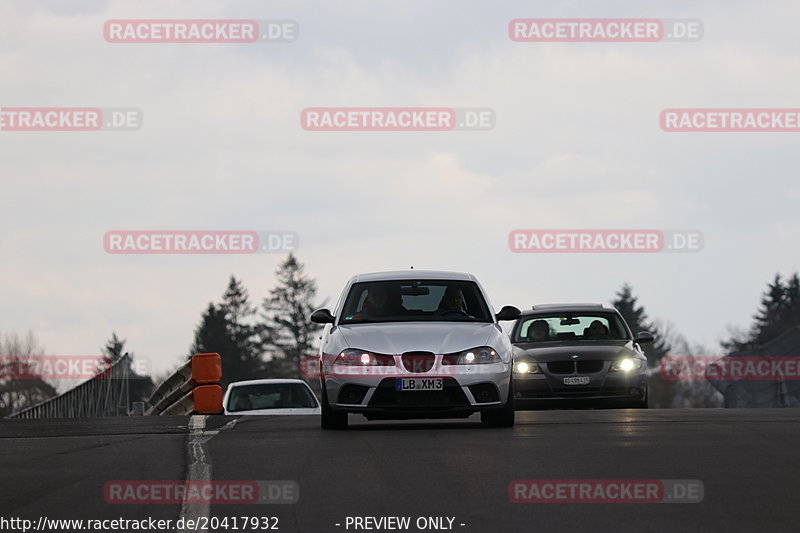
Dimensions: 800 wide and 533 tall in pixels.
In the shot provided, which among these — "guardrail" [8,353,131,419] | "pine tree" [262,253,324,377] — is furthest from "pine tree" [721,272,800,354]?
"guardrail" [8,353,131,419]

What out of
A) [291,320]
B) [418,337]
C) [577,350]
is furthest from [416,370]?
[291,320]

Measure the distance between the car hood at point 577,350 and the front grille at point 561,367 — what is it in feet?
A: 0.22

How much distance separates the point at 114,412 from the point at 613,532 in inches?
881

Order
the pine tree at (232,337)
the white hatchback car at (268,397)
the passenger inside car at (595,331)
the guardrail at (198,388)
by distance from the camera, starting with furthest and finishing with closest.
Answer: the pine tree at (232,337), the white hatchback car at (268,397), the guardrail at (198,388), the passenger inside car at (595,331)

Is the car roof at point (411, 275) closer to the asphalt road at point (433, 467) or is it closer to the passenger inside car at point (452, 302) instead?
the passenger inside car at point (452, 302)

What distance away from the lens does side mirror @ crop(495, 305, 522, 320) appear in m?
15.6

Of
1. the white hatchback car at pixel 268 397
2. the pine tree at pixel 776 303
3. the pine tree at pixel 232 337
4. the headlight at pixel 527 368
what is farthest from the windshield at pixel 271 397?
the pine tree at pixel 776 303

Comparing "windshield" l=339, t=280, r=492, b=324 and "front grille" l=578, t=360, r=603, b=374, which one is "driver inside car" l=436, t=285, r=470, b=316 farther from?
"front grille" l=578, t=360, r=603, b=374

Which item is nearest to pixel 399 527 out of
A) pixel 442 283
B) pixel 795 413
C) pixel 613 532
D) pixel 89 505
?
pixel 613 532

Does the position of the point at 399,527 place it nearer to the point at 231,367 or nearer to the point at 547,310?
the point at 547,310

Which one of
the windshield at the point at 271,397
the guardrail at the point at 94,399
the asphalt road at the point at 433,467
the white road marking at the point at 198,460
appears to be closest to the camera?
the asphalt road at the point at 433,467

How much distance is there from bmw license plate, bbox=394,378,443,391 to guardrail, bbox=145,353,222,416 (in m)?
6.90

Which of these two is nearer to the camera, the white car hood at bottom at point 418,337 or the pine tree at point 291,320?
the white car hood at bottom at point 418,337

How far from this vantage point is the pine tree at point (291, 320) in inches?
4503
